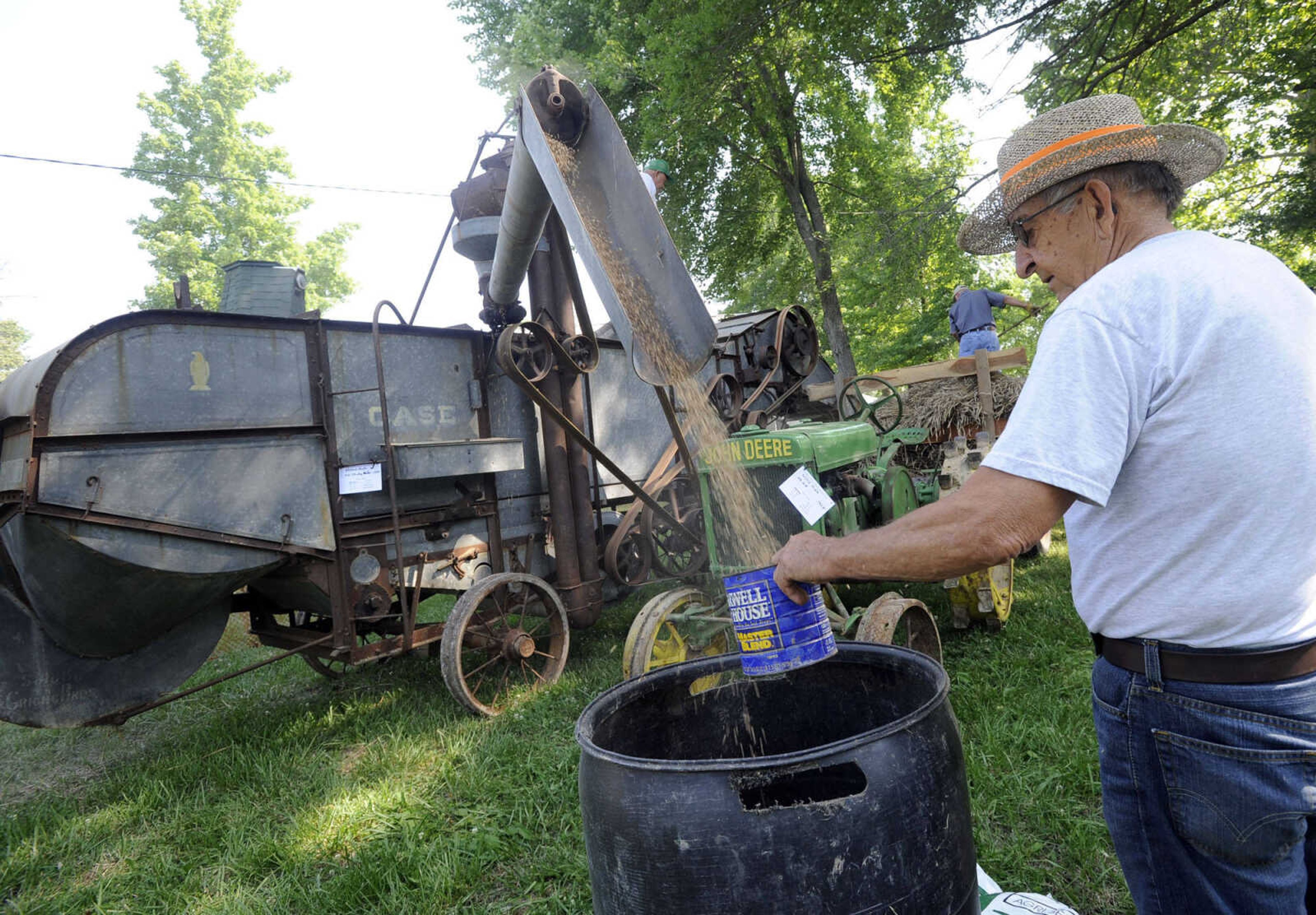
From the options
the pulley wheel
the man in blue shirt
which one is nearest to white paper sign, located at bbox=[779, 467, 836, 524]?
the pulley wheel

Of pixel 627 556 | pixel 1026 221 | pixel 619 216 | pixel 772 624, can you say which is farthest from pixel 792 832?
pixel 627 556

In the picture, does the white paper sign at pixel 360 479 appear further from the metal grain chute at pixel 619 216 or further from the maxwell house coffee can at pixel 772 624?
the maxwell house coffee can at pixel 772 624

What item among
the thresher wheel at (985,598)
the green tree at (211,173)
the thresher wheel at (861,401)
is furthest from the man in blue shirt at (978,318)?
the green tree at (211,173)

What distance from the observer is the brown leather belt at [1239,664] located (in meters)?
1.23

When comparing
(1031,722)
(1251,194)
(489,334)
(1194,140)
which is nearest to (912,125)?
(1251,194)

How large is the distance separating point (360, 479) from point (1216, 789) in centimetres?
403

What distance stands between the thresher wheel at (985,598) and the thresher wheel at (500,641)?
8.22ft

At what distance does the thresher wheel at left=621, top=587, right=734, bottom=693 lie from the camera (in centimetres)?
377

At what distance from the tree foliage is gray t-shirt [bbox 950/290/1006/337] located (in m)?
1.80

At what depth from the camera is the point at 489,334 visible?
5.07 m

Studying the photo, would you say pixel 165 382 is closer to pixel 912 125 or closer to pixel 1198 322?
pixel 1198 322

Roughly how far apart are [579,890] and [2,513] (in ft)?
9.98

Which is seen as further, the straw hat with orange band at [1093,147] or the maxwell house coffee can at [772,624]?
the maxwell house coffee can at [772,624]

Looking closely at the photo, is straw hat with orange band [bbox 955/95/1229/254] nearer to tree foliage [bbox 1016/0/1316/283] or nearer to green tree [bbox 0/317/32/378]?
tree foliage [bbox 1016/0/1316/283]
